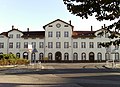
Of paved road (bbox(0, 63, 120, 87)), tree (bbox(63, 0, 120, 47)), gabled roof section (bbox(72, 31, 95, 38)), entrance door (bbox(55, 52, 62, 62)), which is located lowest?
paved road (bbox(0, 63, 120, 87))

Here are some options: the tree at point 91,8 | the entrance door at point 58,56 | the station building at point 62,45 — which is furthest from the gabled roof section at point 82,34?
the tree at point 91,8

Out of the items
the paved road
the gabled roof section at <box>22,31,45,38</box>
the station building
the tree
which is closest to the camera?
the tree

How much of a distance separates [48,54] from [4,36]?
14052mm

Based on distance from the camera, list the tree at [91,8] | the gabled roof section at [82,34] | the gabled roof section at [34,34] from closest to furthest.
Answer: the tree at [91,8] < the gabled roof section at [82,34] < the gabled roof section at [34,34]

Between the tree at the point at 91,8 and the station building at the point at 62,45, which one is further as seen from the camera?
the station building at the point at 62,45

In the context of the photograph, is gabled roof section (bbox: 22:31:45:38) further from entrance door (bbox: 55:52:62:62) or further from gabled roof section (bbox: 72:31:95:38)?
gabled roof section (bbox: 72:31:95:38)

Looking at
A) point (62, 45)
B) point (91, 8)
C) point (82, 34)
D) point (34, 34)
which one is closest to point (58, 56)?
point (62, 45)

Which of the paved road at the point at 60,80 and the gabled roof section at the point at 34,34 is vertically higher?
the gabled roof section at the point at 34,34

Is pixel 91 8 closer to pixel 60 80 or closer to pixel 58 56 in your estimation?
pixel 60 80

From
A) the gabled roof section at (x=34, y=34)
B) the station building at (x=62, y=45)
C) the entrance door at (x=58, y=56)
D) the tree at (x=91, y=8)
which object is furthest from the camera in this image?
the gabled roof section at (x=34, y=34)

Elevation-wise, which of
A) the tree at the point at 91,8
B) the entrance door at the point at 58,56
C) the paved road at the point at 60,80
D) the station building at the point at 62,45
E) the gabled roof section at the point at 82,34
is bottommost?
the paved road at the point at 60,80

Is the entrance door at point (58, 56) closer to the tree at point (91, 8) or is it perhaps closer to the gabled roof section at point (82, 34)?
the gabled roof section at point (82, 34)

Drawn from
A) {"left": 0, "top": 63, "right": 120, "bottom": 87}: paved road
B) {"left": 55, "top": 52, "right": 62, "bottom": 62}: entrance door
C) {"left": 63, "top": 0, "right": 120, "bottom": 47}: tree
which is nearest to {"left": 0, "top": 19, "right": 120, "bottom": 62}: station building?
{"left": 55, "top": 52, "right": 62, "bottom": 62}: entrance door

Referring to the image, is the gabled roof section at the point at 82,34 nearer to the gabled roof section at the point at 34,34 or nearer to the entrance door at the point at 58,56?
the entrance door at the point at 58,56
